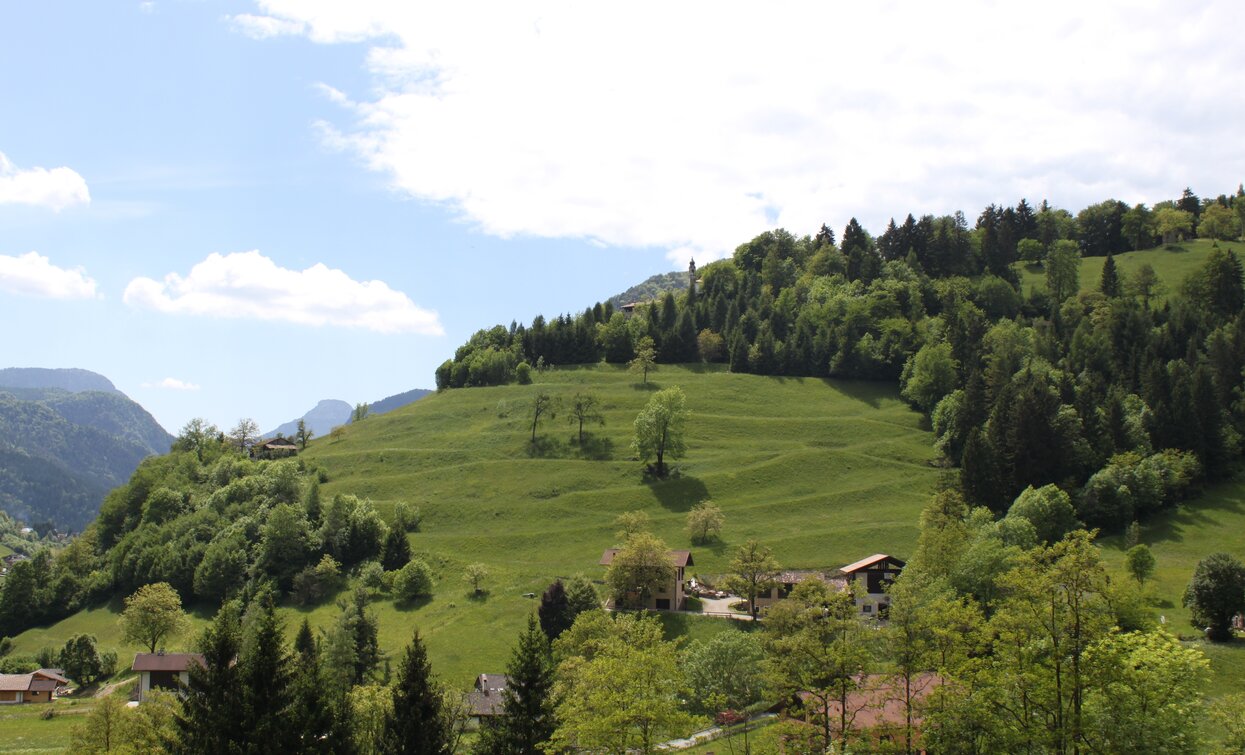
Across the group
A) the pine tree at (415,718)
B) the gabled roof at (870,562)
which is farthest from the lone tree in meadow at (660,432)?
the pine tree at (415,718)

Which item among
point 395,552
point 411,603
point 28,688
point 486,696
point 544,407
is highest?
point 544,407

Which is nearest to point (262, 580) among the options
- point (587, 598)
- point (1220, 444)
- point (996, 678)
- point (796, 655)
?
point (587, 598)

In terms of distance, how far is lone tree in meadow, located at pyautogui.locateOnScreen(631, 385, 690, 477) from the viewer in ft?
382

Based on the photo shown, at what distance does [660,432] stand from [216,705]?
86.5m

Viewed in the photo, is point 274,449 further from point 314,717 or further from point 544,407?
point 314,717

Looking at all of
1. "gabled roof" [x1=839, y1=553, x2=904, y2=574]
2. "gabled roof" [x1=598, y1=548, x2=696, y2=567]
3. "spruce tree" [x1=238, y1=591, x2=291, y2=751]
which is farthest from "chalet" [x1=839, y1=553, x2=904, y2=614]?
"spruce tree" [x1=238, y1=591, x2=291, y2=751]

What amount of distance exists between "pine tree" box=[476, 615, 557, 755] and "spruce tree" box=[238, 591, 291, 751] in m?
11.2

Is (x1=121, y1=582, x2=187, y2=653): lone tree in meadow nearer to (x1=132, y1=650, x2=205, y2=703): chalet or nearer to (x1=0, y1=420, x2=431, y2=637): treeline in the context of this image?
(x1=132, y1=650, x2=205, y2=703): chalet

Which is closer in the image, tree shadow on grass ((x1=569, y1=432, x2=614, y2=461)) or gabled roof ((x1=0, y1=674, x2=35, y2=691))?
gabled roof ((x1=0, y1=674, x2=35, y2=691))

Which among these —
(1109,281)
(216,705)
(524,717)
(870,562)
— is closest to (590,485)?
(870,562)

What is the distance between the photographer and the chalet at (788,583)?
78312 mm

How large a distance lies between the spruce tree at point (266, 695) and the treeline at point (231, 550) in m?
58.3

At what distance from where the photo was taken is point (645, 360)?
502 ft

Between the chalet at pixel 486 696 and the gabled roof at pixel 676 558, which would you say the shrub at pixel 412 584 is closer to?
the gabled roof at pixel 676 558
